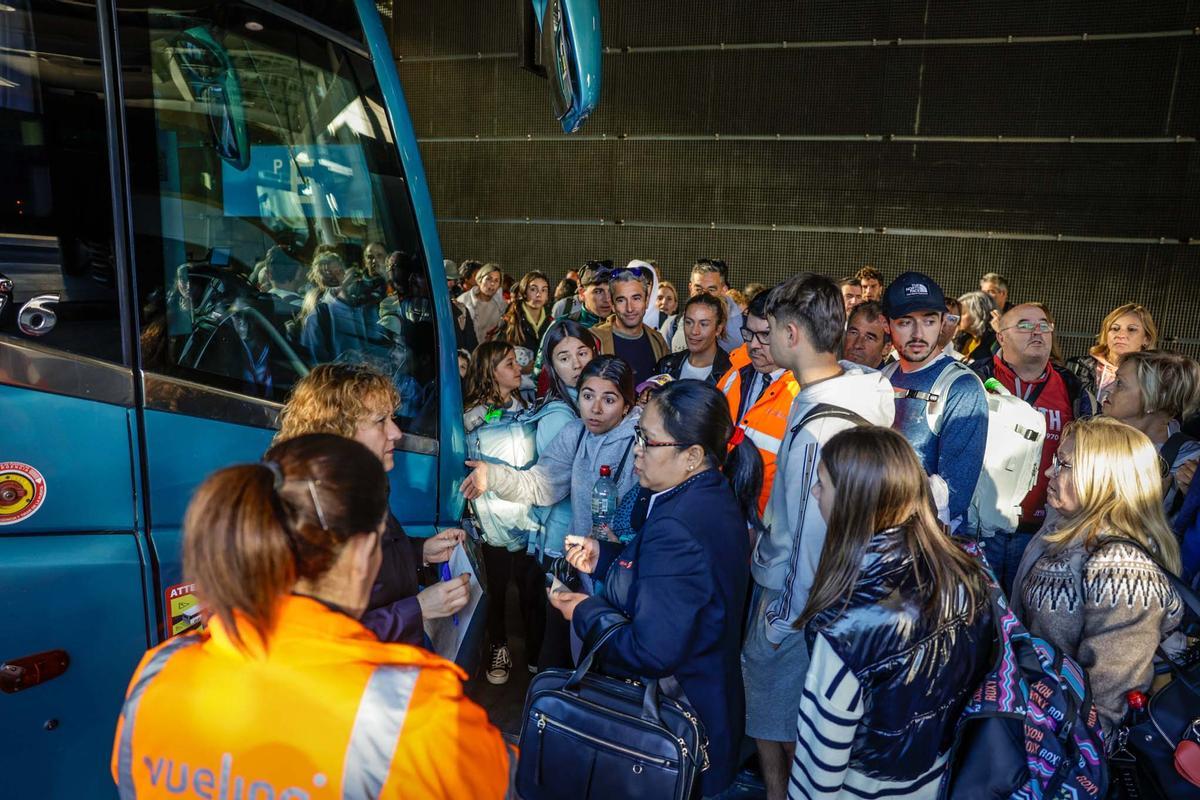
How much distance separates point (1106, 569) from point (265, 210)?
2.57m

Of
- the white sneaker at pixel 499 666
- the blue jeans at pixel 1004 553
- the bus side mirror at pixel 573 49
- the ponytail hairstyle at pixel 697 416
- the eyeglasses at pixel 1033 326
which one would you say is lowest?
the white sneaker at pixel 499 666

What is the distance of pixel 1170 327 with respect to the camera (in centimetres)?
780

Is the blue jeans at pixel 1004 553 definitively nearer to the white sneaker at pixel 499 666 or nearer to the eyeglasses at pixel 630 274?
the white sneaker at pixel 499 666

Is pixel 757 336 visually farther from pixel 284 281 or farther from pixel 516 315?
pixel 516 315

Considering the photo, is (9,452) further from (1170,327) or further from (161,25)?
(1170,327)

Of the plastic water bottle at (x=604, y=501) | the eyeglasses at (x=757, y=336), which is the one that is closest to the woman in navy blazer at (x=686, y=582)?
the plastic water bottle at (x=604, y=501)

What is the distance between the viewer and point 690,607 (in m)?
2.07

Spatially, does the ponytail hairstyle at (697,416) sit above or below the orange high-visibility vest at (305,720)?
above

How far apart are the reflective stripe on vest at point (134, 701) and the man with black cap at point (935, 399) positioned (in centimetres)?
268

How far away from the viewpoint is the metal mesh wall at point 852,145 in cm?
770

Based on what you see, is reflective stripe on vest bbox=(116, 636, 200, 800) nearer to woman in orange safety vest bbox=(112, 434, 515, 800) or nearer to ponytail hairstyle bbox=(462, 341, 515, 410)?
woman in orange safety vest bbox=(112, 434, 515, 800)

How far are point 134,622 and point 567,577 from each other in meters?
1.24

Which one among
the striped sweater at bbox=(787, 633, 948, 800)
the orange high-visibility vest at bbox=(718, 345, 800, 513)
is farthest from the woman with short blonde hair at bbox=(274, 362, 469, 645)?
the orange high-visibility vest at bbox=(718, 345, 800, 513)

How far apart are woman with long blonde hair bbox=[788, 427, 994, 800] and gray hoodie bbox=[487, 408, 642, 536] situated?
1292 mm
